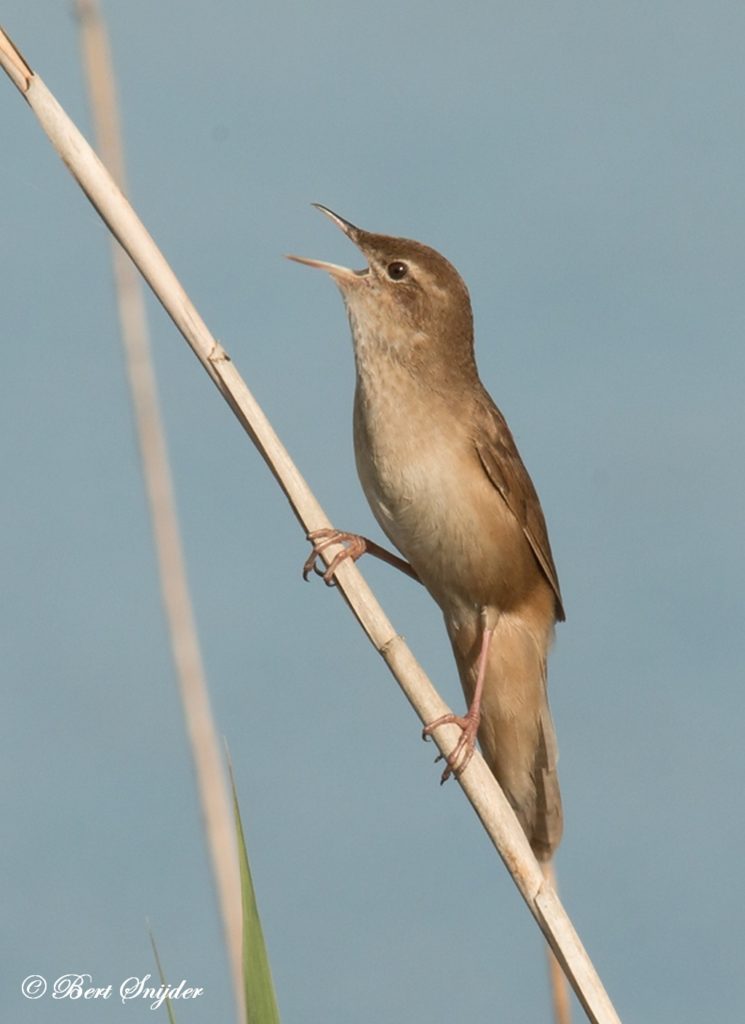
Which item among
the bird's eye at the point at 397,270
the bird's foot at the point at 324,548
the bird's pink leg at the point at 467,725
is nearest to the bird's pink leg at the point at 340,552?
the bird's foot at the point at 324,548

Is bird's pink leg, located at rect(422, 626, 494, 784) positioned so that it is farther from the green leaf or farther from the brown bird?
the green leaf

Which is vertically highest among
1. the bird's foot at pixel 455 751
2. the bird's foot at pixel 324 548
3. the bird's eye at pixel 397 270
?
the bird's eye at pixel 397 270

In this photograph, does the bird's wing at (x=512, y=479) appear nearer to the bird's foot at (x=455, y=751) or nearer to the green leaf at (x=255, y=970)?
the bird's foot at (x=455, y=751)

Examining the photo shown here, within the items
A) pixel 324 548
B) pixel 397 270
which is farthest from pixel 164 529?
pixel 397 270

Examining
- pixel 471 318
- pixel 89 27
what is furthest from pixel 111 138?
pixel 471 318

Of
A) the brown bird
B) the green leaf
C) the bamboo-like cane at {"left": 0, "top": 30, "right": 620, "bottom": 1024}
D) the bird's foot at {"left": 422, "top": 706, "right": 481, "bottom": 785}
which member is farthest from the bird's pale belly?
the green leaf

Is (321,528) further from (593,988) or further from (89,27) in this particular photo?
(89,27)
